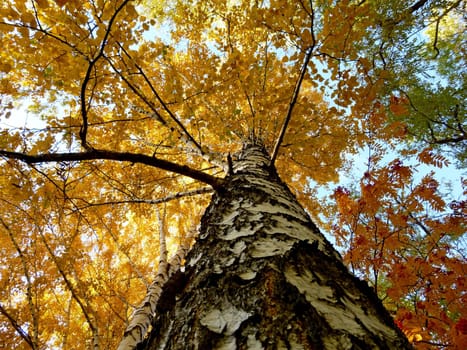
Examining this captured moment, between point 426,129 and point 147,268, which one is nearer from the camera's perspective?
point 426,129

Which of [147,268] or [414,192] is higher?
[414,192]

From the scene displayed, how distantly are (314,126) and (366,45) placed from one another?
8.85 ft

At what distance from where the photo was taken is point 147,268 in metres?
8.73

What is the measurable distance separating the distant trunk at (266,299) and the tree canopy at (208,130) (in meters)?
0.75

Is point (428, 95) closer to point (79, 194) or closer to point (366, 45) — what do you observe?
point (366, 45)

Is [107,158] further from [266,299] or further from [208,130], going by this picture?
[208,130]

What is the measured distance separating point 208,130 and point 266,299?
17.2 feet

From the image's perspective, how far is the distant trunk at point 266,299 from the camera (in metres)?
0.72

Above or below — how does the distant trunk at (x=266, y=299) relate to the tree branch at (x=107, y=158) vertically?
below

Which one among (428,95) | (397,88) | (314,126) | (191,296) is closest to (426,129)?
(428,95)

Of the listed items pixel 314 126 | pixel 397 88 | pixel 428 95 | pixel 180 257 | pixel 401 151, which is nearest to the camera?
pixel 180 257

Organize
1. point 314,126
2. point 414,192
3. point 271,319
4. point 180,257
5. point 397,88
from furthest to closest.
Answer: point 397,88 → point 314,126 → point 180,257 → point 414,192 → point 271,319

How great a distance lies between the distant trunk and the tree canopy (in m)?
0.75

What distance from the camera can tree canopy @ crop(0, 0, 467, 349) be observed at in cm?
264
